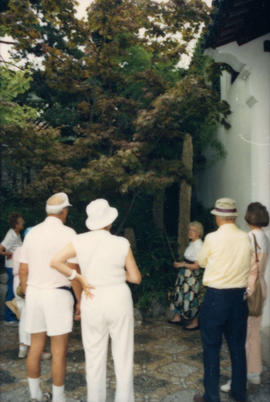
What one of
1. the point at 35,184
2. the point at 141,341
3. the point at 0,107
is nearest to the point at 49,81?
the point at 0,107

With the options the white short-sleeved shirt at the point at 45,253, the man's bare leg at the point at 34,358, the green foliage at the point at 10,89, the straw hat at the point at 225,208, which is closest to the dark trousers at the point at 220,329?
the straw hat at the point at 225,208

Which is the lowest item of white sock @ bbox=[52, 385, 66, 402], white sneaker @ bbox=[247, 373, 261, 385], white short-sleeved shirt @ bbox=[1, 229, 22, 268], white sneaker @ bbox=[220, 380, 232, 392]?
white sneaker @ bbox=[220, 380, 232, 392]

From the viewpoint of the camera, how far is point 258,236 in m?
3.71

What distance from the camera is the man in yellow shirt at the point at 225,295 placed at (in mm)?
3234

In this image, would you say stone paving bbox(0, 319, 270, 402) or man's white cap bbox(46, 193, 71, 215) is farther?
stone paving bbox(0, 319, 270, 402)

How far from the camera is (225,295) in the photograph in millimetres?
3229

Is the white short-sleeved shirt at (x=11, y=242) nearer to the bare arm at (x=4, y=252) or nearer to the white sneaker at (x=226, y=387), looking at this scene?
the bare arm at (x=4, y=252)

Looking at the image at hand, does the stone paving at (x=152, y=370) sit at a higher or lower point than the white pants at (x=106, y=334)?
lower

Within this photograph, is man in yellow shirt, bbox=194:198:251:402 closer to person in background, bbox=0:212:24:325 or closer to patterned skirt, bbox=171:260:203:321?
patterned skirt, bbox=171:260:203:321

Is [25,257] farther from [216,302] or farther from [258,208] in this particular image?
[258,208]

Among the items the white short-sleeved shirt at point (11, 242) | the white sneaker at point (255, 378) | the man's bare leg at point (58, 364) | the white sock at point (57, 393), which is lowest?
the white sneaker at point (255, 378)

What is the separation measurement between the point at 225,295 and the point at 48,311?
1.48 m

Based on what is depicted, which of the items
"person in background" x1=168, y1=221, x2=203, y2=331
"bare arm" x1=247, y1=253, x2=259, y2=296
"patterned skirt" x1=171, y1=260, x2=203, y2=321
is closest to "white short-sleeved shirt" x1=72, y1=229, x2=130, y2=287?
"bare arm" x1=247, y1=253, x2=259, y2=296

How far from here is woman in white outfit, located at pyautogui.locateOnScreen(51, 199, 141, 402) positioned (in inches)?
115
